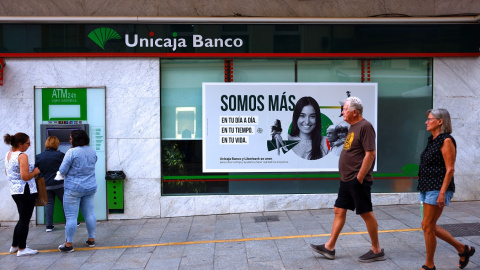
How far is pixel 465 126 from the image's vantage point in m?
9.02

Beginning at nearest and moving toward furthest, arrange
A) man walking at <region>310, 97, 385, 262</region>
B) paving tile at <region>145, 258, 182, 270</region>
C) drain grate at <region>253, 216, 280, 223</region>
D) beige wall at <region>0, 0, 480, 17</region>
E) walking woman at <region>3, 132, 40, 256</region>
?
1. man walking at <region>310, 97, 385, 262</region>
2. paving tile at <region>145, 258, 182, 270</region>
3. walking woman at <region>3, 132, 40, 256</region>
4. drain grate at <region>253, 216, 280, 223</region>
5. beige wall at <region>0, 0, 480, 17</region>

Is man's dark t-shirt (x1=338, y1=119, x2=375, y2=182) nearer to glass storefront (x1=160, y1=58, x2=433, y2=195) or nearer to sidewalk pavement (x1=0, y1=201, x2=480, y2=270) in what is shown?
sidewalk pavement (x1=0, y1=201, x2=480, y2=270)

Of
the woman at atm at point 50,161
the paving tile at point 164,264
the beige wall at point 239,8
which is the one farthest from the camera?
the beige wall at point 239,8

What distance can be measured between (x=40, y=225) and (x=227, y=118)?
13.3 feet

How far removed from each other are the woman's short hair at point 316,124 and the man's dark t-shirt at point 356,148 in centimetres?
340

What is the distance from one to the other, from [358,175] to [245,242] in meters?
2.22

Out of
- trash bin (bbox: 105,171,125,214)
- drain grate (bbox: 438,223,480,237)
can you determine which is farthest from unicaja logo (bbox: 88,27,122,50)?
drain grate (bbox: 438,223,480,237)

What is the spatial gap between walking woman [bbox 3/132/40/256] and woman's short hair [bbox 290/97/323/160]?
4708 mm

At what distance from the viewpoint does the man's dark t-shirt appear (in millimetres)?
5340

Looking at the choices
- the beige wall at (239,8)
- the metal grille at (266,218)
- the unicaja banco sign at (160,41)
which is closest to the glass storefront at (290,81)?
the unicaja banco sign at (160,41)

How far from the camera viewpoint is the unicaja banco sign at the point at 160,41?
8648mm

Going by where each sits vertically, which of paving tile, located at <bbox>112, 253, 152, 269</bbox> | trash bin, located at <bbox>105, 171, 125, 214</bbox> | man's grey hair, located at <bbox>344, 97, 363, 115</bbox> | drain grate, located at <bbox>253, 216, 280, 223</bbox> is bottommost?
paving tile, located at <bbox>112, 253, 152, 269</bbox>

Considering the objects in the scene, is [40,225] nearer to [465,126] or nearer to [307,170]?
[307,170]

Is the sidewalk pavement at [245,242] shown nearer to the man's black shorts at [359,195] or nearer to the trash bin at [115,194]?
the trash bin at [115,194]
